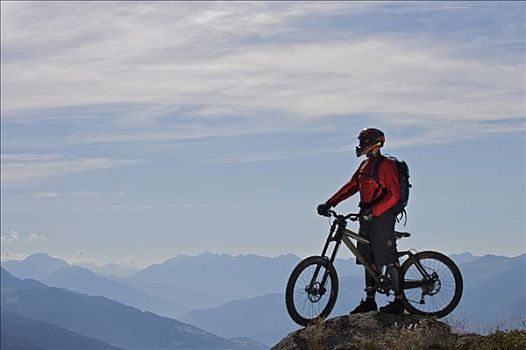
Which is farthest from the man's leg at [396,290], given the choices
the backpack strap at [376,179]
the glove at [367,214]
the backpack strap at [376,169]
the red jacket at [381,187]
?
the backpack strap at [376,169]

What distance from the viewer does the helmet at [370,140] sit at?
14.9 meters

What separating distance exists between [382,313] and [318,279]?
4.17 feet

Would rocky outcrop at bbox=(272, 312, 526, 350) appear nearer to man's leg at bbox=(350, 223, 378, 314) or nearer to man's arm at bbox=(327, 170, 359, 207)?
man's leg at bbox=(350, 223, 378, 314)

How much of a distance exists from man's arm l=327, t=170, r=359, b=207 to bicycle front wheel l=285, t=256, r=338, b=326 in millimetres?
1141

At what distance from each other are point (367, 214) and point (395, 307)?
170 cm

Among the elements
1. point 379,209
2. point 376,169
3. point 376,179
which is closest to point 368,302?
point 379,209

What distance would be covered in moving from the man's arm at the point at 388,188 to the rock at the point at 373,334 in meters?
1.86

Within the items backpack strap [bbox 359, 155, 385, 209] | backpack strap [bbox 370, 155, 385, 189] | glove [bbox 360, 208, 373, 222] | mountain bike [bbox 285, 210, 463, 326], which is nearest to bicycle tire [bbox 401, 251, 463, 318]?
mountain bike [bbox 285, 210, 463, 326]

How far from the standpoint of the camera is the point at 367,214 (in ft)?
48.4

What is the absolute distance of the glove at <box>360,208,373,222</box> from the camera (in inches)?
580

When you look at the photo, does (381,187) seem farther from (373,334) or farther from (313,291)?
(373,334)

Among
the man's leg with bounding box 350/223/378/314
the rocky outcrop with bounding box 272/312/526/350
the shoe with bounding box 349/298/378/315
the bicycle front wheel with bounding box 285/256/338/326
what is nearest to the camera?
the rocky outcrop with bounding box 272/312/526/350

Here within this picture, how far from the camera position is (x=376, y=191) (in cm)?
1475

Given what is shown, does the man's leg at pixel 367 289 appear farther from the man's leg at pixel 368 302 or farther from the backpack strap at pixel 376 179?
the backpack strap at pixel 376 179
